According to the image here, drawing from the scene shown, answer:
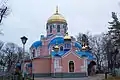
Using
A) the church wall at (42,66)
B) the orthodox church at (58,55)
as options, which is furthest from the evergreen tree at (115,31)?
the church wall at (42,66)

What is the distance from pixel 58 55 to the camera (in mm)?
45625

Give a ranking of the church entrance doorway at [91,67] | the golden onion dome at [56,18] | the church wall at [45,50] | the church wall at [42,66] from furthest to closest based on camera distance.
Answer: the golden onion dome at [56,18], the church wall at [45,50], the church entrance doorway at [91,67], the church wall at [42,66]

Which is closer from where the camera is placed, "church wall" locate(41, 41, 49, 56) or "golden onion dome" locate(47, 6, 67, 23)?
"church wall" locate(41, 41, 49, 56)

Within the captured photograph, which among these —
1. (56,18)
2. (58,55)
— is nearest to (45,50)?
(56,18)

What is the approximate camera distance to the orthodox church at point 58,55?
45.5 metres

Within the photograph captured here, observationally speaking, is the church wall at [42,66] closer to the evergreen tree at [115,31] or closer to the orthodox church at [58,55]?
the orthodox church at [58,55]

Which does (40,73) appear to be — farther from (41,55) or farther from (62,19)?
(62,19)

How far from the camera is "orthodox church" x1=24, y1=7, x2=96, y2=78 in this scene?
149 feet

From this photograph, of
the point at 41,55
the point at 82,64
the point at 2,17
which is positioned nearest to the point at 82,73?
the point at 82,64

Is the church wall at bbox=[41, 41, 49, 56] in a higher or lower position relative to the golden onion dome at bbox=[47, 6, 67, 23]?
lower

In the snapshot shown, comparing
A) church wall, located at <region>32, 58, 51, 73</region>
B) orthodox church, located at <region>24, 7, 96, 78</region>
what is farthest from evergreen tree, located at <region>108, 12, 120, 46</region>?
church wall, located at <region>32, 58, 51, 73</region>

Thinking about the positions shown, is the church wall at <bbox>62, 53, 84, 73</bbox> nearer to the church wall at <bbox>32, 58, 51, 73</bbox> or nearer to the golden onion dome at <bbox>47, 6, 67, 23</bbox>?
the church wall at <bbox>32, 58, 51, 73</bbox>

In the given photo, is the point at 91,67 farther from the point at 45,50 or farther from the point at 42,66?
the point at 42,66

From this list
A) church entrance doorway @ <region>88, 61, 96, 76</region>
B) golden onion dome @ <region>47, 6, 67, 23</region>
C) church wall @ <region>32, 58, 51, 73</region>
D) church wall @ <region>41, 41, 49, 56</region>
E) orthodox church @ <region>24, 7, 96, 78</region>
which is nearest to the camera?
orthodox church @ <region>24, 7, 96, 78</region>
